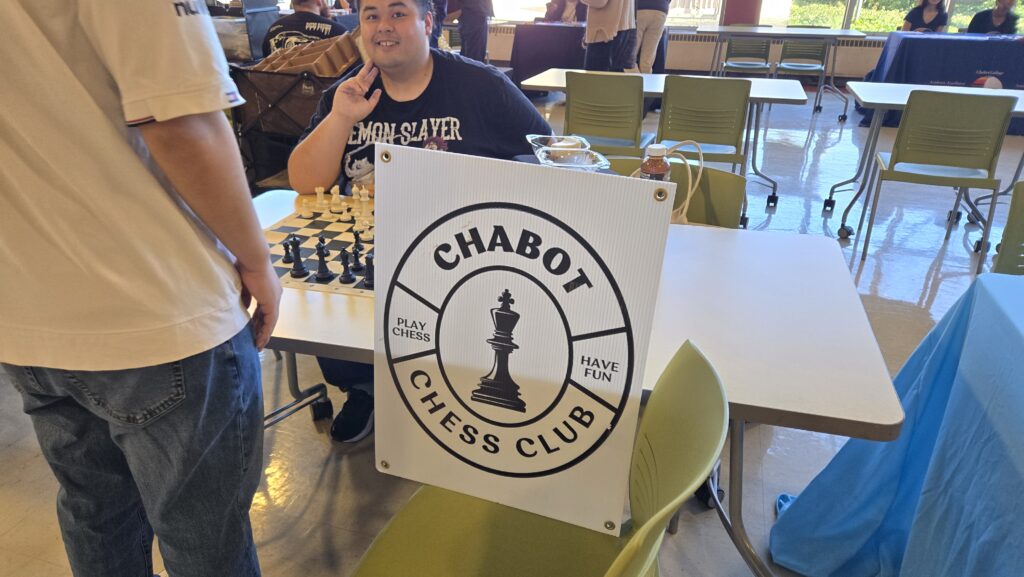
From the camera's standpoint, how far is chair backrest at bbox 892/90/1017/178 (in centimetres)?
283

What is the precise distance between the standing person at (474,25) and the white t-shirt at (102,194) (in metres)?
5.56

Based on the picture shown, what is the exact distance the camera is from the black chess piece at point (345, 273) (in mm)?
1260

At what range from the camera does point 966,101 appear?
9.32 ft

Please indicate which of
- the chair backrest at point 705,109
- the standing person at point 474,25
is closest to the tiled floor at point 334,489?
the chair backrest at point 705,109

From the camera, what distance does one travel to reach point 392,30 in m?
1.61

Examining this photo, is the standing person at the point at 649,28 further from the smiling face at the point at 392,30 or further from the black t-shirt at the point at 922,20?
the smiling face at the point at 392,30

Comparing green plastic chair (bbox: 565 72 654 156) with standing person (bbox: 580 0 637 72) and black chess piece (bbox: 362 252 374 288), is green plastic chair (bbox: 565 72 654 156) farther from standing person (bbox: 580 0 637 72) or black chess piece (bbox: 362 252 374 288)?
black chess piece (bbox: 362 252 374 288)

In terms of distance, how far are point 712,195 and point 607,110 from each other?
5.84 ft

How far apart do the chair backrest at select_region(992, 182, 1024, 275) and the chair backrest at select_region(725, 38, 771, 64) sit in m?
5.89

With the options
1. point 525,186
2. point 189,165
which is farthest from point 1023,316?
point 189,165

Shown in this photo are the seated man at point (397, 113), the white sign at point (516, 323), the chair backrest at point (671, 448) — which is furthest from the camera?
the seated man at point (397, 113)

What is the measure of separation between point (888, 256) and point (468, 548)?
3.10 meters

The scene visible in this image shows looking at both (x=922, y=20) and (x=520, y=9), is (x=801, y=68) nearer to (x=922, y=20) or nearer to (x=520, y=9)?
(x=922, y=20)

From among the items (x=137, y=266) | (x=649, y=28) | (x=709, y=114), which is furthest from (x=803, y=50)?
(x=137, y=266)
